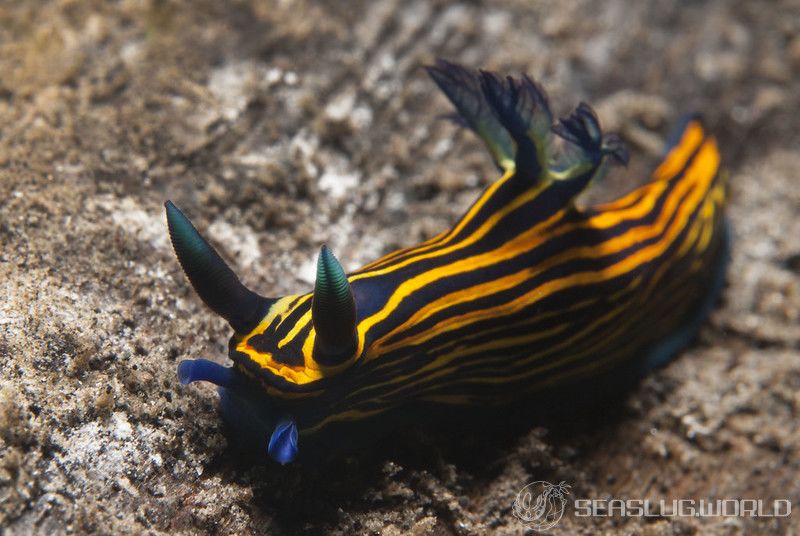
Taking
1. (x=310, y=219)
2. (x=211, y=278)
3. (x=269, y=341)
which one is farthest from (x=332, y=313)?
(x=310, y=219)

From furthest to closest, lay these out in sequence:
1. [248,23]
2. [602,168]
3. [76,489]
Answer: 1. [248,23]
2. [602,168]
3. [76,489]

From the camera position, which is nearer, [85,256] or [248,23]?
[85,256]

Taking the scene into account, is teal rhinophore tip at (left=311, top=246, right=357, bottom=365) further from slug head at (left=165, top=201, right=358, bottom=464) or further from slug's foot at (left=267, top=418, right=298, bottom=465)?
slug's foot at (left=267, top=418, right=298, bottom=465)

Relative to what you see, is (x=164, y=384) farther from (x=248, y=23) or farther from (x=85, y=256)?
(x=248, y=23)

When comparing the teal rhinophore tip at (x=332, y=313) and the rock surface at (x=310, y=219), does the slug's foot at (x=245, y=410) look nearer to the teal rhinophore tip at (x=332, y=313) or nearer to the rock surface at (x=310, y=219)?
Result: the rock surface at (x=310, y=219)

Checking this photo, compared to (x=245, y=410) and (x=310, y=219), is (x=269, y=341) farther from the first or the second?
(x=310, y=219)

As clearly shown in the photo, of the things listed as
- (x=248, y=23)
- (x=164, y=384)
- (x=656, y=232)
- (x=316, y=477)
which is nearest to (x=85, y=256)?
(x=164, y=384)

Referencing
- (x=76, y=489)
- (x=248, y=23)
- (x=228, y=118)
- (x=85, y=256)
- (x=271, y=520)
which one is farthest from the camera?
(x=248, y=23)
